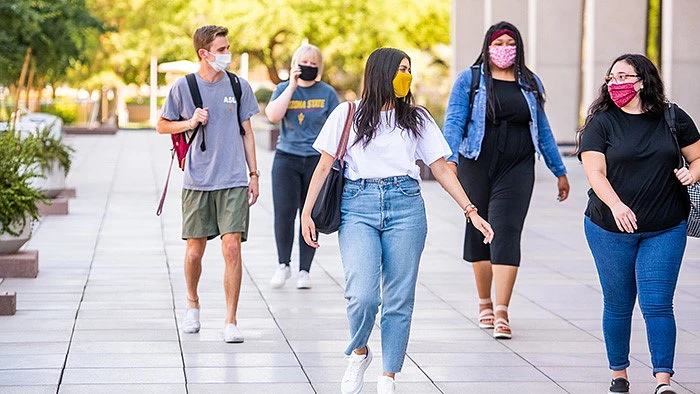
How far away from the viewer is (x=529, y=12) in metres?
31.3

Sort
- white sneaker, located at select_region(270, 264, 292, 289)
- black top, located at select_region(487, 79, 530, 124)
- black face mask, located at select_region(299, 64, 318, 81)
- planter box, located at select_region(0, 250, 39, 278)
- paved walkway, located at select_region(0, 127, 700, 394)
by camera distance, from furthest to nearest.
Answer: planter box, located at select_region(0, 250, 39, 278) → white sneaker, located at select_region(270, 264, 292, 289) → black face mask, located at select_region(299, 64, 318, 81) → black top, located at select_region(487, 79, 530, 124) → paved walkway, located at select_region(0, 127, 700, 394)

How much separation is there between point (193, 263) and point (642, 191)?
10.1ft

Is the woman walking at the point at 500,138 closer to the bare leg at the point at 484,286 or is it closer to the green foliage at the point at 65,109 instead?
the bare leg at the point at 484,286

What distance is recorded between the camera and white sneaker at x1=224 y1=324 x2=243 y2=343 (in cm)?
828

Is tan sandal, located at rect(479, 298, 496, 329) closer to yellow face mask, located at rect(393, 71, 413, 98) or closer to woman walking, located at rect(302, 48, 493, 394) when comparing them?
A: woman walking, located at rect(302, 48, 493, 394)

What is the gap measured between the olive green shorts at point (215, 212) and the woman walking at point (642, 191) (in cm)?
240

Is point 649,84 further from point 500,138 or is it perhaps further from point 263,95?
point 263,95

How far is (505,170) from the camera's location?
8.72 m

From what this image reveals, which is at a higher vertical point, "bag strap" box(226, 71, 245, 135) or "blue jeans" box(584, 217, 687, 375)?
"bag strap" box(226, 71, 245, 135)

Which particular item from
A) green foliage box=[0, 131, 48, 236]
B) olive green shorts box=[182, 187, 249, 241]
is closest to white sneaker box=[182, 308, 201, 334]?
olive green shorts box=[182, 187, 249, 241]

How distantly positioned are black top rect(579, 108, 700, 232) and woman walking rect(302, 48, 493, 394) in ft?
2.91

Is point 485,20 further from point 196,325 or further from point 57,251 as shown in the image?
point 196,325

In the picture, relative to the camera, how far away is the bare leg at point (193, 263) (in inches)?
339

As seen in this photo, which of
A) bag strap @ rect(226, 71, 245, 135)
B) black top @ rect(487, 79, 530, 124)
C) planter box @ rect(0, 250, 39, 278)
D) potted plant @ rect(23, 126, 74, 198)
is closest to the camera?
bag strap @ rect(226, 71, 245, 135)
